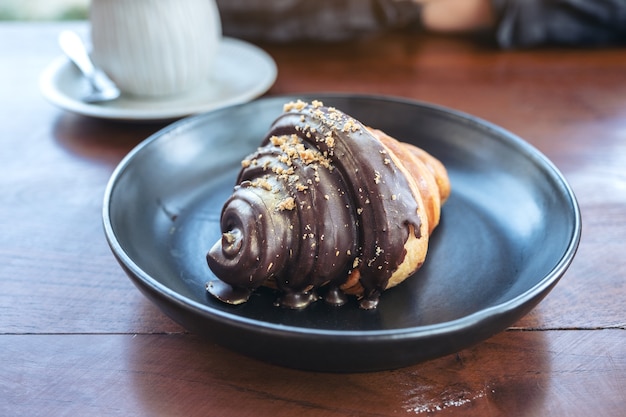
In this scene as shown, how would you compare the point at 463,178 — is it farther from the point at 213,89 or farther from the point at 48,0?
the point at 48,0

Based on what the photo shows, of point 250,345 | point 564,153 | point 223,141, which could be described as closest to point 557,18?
point 564,153

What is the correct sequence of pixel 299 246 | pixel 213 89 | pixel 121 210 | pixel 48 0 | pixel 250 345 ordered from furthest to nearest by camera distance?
pixel 48 0 → pixel 213 89 → pixel 121 210 → pixel 299 246 → pixel 250 345

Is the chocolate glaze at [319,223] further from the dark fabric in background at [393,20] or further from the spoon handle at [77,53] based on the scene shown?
the dark fabric in background at [393,20]

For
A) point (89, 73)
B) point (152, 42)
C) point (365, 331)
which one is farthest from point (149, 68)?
point (365, 331)

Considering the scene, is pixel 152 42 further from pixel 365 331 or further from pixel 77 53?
pixel 365 331

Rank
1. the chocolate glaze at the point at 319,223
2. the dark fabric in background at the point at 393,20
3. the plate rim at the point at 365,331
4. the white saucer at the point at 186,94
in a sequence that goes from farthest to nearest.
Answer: the dark fabric in background at the point at 393,20 → the white saucer at the point at 186,94 → the chocolate glaze at the point at 319,223 → the plate rim at the point at 365,331

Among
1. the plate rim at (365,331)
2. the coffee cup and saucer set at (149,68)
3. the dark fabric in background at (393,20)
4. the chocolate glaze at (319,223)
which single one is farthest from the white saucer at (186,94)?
the chocolate glaze at (319,223)

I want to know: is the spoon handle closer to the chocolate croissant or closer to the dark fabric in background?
the dark fabric in background
